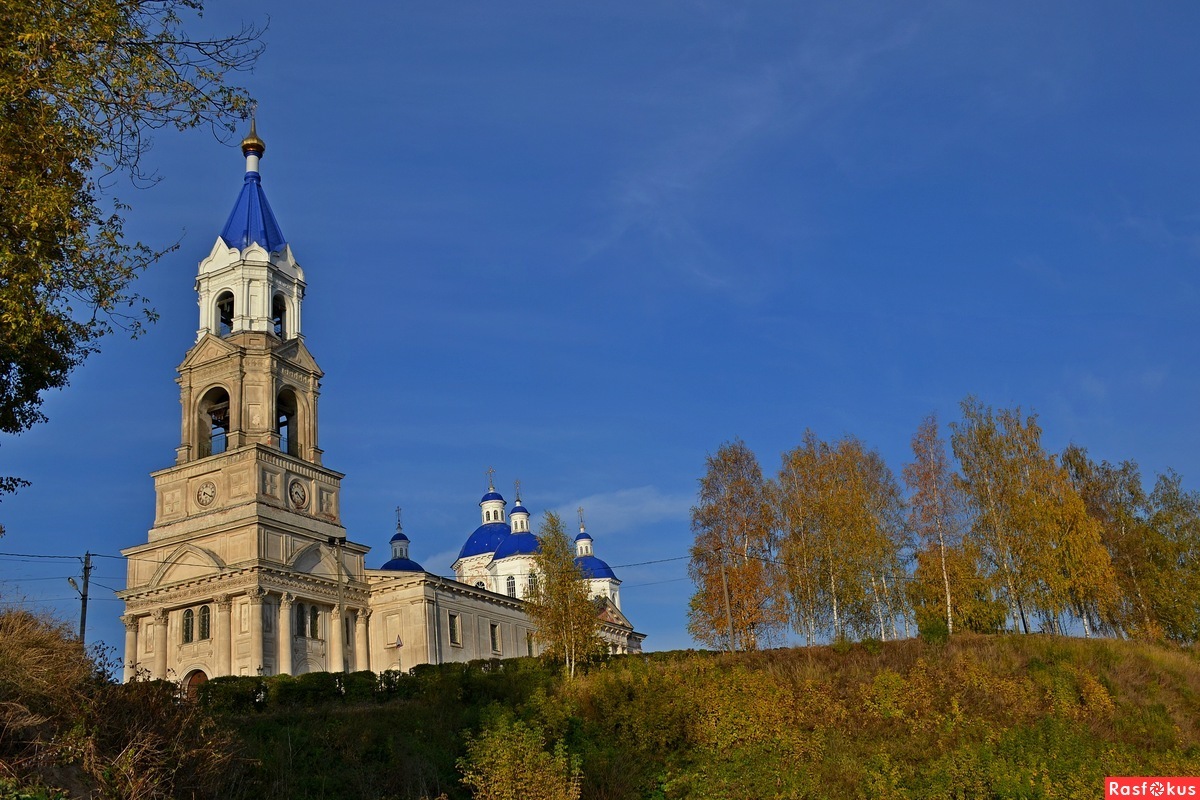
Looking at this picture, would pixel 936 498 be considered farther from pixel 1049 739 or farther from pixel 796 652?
pixel 1049 739

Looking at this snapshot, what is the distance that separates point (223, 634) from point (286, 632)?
2298 millimetres

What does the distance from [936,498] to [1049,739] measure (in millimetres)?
19406

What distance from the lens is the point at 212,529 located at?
42.4 m

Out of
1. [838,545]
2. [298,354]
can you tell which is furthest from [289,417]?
[838,545]

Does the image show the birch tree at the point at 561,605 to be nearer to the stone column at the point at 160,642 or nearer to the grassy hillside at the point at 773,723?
the grassy hillside at the point at 773,723

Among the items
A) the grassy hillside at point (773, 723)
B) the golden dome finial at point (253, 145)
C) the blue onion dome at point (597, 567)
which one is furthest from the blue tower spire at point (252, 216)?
the blue onion dome at point (597, 567)

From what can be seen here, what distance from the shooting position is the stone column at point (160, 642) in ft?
135

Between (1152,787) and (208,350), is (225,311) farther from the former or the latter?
(1152,787)

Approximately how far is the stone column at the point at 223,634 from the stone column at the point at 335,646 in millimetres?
4164

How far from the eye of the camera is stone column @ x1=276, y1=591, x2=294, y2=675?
40125 mm

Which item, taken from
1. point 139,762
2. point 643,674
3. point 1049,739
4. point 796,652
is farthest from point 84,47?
point 796,652

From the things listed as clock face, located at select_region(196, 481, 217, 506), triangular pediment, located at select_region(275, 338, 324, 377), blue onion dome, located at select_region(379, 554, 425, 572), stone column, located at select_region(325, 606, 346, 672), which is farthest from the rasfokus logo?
blue onion dome, located at select_region(379, 554, 425, 572)

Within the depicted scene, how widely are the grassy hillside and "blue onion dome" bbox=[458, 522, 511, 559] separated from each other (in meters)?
43.0

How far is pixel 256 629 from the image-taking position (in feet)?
130
